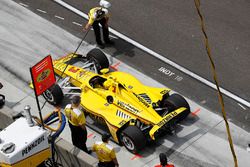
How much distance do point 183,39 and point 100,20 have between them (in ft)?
8.46

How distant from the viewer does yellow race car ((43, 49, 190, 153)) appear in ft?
45.8

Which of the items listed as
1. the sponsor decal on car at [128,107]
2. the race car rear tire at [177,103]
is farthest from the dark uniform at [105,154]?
the race car rear tire at [177,103]

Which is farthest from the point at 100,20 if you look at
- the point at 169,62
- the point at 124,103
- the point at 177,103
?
the point at 177,103

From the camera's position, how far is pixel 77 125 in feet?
43.7

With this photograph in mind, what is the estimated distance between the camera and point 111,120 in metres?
14.1

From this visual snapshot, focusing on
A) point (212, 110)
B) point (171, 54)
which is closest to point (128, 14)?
point (171, 54)

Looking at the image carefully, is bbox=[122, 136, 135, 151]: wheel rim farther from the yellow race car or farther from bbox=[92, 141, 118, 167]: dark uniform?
bbox=[92, 141, 118, 167]: dark uniform

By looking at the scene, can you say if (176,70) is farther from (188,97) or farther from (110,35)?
(110,35)

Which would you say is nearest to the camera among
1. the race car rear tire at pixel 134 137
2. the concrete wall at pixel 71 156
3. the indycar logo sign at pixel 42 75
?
the indycar logo sign at pixel 42 75

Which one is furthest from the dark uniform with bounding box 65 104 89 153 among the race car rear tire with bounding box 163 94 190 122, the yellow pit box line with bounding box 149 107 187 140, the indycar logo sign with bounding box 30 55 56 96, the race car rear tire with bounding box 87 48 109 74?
the race car rear tire with bounding box 87 48 109 74

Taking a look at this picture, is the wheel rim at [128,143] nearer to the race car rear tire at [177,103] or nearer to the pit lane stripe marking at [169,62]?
the race car rear tire at [177,103]

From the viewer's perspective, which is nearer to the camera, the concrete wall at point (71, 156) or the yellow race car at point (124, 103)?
the concrete wall at point (71, 156)

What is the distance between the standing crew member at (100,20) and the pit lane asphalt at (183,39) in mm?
350

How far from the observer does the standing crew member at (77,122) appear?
43.0ft
